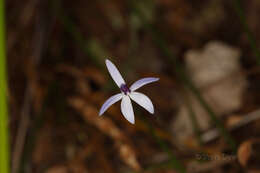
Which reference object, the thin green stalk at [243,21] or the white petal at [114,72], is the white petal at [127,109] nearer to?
the white petal at [114,72]

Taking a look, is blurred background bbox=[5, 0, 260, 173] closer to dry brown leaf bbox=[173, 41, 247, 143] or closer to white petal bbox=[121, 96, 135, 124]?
dry brown leaf bbox=[173, 41, 247, 143]

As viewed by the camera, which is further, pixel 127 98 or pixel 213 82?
pixel 213 82

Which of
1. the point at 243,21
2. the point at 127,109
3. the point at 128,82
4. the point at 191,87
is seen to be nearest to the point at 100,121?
the point at 128,82

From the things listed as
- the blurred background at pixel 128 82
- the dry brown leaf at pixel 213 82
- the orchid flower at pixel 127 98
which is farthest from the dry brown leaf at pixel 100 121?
the orchid flower at pixel 127 98

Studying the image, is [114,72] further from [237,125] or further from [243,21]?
[237,125]

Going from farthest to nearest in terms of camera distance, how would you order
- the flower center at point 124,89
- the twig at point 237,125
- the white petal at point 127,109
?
the twig at point 237,125 < the flower center at point 124,89 < the white petal at point 127,109

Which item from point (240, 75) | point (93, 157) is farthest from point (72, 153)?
point (240, 75)

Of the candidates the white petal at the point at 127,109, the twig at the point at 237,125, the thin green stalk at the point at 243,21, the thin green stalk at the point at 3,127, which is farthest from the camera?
the twig at the point at 237,125

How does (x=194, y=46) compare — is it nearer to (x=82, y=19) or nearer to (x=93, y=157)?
(x=82, y=19)

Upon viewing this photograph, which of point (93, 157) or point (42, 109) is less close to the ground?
point (42, 109)
